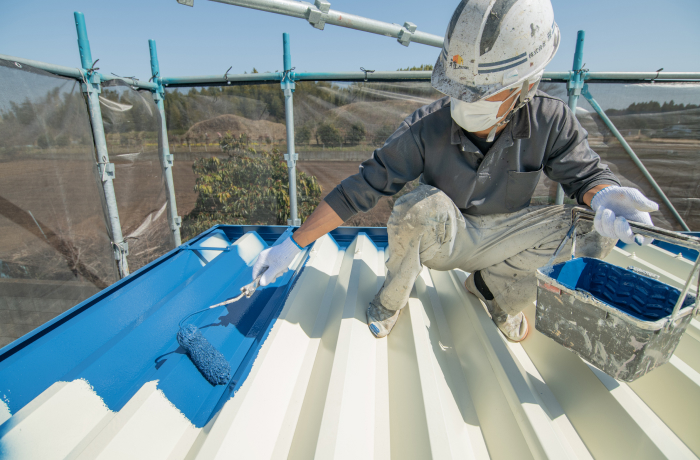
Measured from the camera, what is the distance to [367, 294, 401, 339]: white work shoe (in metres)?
1.52

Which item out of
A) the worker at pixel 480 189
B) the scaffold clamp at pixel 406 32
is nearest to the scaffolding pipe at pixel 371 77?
the scaffold clamp at pixel 406 32

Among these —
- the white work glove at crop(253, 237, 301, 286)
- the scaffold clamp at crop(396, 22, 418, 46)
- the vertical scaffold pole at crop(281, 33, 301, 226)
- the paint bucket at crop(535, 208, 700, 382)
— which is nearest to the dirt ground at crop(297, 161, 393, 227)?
the vertical scaffold pole at crop(281, 33, 301, 226)

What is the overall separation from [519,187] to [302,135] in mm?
2802

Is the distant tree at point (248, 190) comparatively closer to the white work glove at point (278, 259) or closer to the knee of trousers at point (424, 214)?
the white work glove at point (278, 259)

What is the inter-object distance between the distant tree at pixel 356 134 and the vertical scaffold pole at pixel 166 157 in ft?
6.93

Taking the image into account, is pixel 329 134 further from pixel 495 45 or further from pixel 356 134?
pixel 495 45

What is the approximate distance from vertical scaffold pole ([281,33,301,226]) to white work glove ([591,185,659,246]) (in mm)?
2984

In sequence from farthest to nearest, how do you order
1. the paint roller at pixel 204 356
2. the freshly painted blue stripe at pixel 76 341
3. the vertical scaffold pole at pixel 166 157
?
the vertical scaffold pole at pixel 166 157 → the paint roller at pixel 204 356 → the freshly painted blue stripe at pixel 76 341

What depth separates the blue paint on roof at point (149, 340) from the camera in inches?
47.7

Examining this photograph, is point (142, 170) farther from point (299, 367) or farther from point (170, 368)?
point (299, 367)

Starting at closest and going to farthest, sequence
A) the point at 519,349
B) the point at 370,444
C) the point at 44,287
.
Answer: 1. the point at 370,444
2. the point at 519,349
3. the point at 44,287

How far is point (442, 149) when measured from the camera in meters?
1.54

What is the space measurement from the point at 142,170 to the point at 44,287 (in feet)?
4.89

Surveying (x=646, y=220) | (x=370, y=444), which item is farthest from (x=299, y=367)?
(x=646, y=220)
